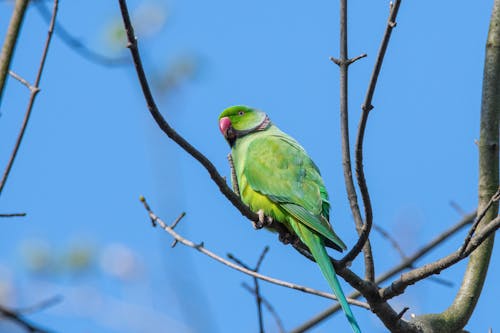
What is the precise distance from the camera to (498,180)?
348 cm

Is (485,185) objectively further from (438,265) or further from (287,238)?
(287,238)

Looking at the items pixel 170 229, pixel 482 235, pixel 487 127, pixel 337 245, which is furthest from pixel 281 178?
pixel 482 235

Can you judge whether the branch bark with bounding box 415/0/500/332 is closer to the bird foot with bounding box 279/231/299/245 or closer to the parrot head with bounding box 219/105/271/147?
the bird foot with bounding box 279/231/299/245

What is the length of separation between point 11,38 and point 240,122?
8.72ft

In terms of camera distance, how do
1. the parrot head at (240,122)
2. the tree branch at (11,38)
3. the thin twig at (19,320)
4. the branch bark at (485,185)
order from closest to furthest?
the thin twig at (19,320), the tree branch at (11,38), the branch bark at (485,185), the parrot head at (240,122)

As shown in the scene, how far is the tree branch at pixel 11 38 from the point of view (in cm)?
270

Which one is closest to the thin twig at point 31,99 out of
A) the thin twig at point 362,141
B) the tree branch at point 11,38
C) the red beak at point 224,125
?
the tree branch at point 11,38

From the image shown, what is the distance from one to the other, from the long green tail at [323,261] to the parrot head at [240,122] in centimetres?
132

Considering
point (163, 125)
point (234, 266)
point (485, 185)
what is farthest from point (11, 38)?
point (485, 185)

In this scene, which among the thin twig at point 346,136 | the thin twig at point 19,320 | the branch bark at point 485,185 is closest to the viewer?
the thin twig at point 19,320

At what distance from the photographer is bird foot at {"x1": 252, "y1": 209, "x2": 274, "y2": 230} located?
151 inches

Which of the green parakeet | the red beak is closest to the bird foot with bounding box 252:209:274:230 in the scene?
the green parakeet

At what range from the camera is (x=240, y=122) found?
5312 mm

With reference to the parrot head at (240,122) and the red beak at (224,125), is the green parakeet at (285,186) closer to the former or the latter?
the parrot head at (240,122)
